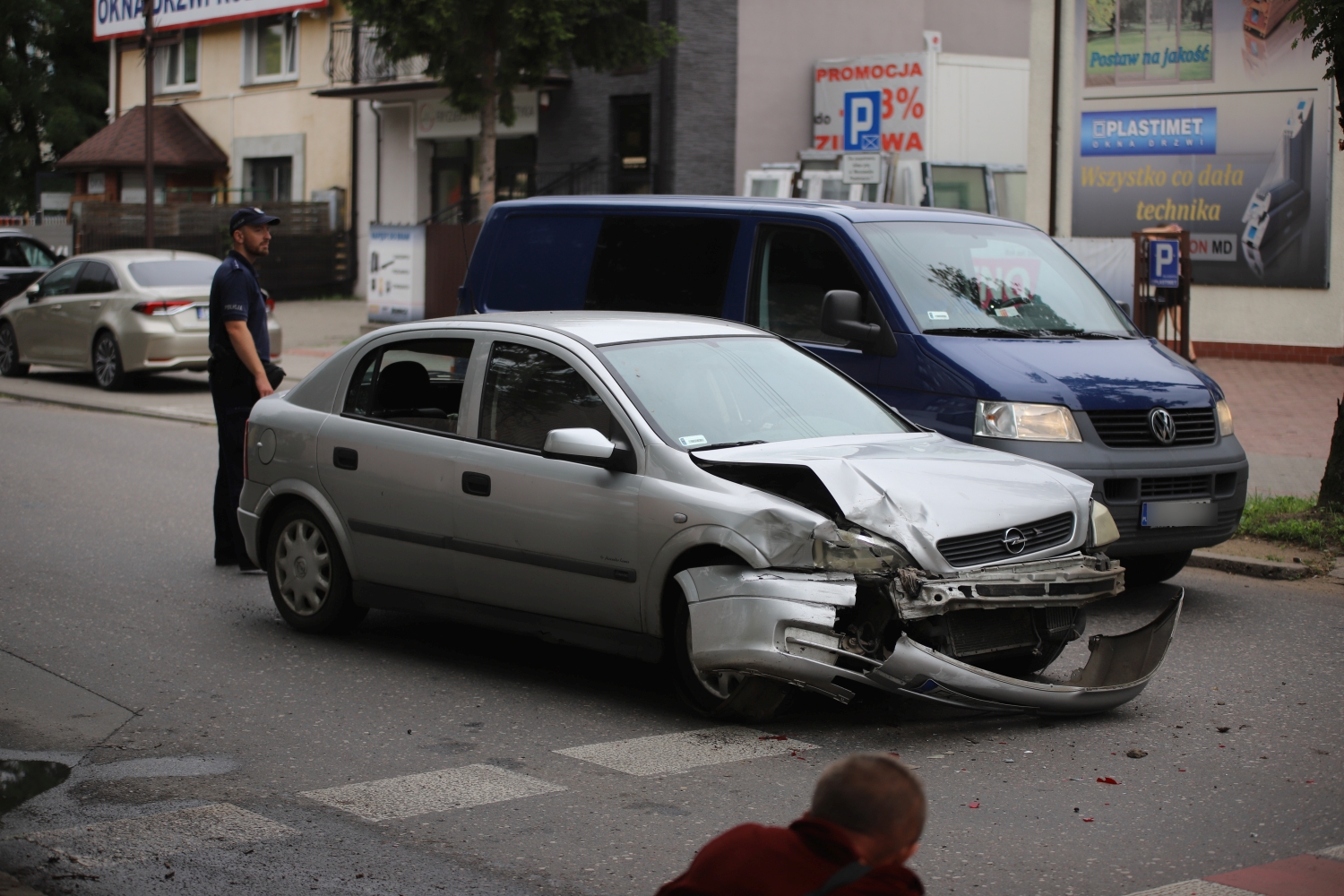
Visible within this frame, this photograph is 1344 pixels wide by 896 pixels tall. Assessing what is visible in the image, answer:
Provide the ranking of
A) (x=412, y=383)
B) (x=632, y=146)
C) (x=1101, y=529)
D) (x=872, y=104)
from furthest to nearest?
(x=632, y=146) < (x=872, y=104) < (x=412, y=383) < (x=1101, y=529)

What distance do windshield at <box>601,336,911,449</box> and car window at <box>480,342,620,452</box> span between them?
0.18 metres

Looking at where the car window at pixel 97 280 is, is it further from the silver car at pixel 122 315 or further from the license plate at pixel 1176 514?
the license plate at pixel 1176 514

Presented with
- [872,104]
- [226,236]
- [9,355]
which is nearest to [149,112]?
[226,236]

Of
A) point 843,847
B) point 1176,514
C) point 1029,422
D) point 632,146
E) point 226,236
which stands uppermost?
point 632,146

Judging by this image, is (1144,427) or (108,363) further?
(108,363)

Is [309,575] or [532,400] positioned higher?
[532,400]

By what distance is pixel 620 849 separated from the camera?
4.65m

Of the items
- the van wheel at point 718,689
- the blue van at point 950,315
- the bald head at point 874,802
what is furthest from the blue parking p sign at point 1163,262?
the bald head at point 874,802

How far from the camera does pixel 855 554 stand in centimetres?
560

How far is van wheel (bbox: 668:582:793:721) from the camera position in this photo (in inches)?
232

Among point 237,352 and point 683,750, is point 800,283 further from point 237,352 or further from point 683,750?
point 683,750

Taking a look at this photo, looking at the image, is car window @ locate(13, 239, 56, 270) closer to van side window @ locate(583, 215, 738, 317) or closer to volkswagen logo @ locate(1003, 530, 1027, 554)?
van side window @ locate(583, 215, 738, 317)

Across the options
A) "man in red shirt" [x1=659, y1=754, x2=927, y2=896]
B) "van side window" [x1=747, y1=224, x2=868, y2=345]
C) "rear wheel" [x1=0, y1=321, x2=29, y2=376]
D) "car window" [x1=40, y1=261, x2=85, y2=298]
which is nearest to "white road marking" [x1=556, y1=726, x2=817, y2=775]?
"man in red shirt" [x1=659, y1=754, x2=927, y2=896]

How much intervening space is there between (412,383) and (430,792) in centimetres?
266
